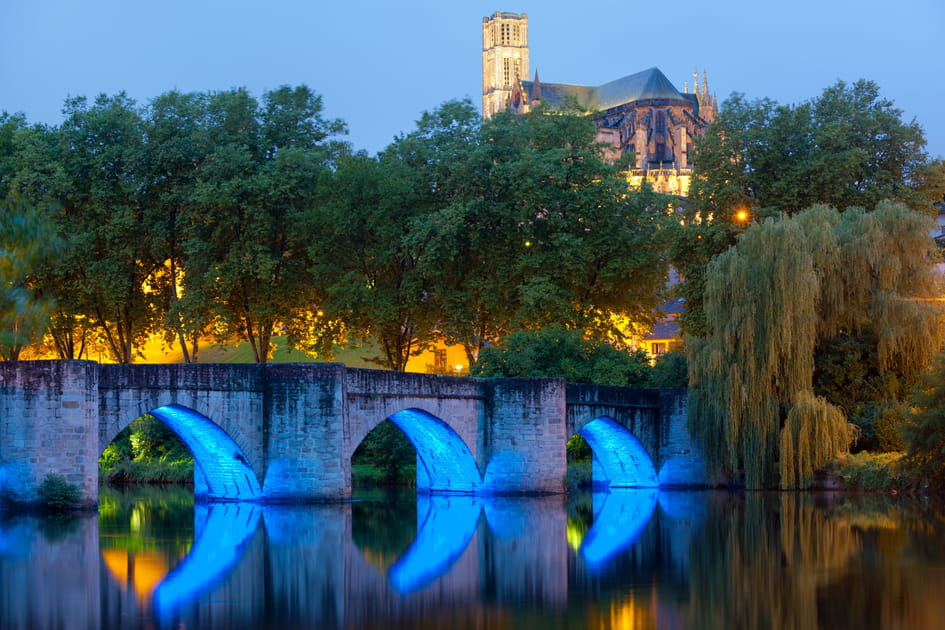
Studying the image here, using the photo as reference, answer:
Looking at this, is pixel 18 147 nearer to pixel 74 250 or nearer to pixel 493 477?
pixel 74 250

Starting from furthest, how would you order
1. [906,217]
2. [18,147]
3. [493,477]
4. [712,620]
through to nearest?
1. [18,147]
2. [906,217]
3. [493,477]
4. [712,620]

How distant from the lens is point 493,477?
36.2m

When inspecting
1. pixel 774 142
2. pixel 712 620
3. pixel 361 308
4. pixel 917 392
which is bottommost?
pixel 712 620

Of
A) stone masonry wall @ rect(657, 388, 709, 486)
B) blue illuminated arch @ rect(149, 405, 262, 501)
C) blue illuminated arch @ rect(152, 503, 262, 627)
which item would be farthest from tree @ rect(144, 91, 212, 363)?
blue illuminated arch @ rect(152, 503, 262, 627)

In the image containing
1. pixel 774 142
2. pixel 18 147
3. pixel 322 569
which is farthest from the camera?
pixel 18 147

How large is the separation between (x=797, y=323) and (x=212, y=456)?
52.3 feet

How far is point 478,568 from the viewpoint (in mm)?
20281

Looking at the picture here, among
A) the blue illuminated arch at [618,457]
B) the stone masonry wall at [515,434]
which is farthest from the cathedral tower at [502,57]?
the stone masonry wall at [515,434]

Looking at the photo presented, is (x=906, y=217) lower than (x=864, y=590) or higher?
higher

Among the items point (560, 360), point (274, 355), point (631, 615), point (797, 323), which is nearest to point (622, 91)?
point (274, 355)

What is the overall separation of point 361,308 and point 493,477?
13547 millimetres

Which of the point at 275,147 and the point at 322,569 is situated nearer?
the point at 322,569

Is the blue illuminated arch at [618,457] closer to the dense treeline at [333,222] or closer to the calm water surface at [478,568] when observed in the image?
the dense treeline at [333,222]

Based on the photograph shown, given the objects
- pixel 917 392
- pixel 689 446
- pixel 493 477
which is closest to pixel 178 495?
pixel 493 477
